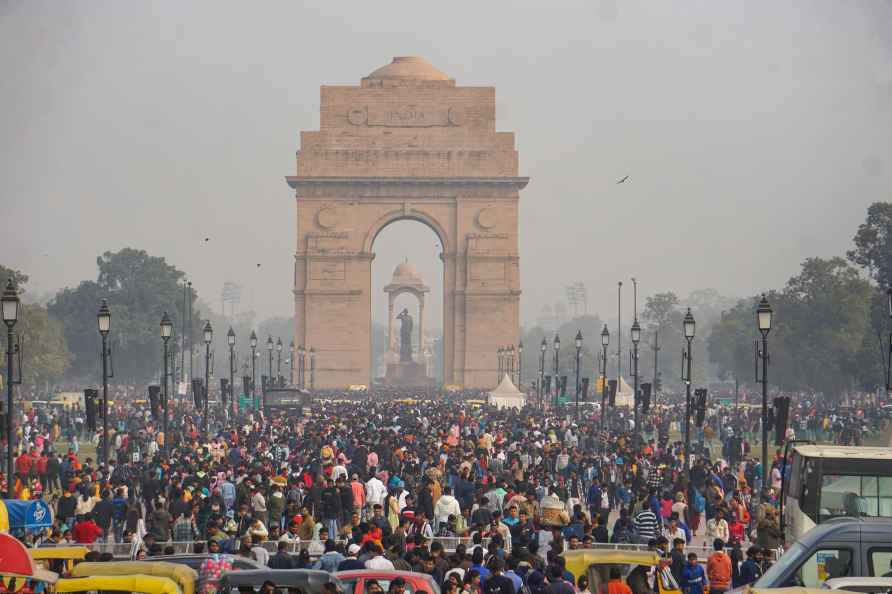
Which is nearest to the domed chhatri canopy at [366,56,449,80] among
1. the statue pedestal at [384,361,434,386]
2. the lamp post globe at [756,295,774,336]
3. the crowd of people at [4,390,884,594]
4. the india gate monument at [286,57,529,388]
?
the india gate monument at [286,57,529,388]

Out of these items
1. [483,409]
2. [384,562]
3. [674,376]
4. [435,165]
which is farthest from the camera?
[674,376]

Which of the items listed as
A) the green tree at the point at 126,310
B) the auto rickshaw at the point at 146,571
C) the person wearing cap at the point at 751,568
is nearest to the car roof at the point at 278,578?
the auto rickshaw at the point at 146,571

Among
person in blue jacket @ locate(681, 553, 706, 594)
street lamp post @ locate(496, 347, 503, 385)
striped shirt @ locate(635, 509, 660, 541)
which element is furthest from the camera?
street lamp post @ locate(496, 347, 503, 385)

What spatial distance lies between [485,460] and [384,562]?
15010 millimetres

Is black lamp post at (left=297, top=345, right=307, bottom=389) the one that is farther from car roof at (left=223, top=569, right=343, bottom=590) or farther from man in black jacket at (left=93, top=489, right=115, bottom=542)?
car roof at (left=223, top=569, right=343, bottom=590)

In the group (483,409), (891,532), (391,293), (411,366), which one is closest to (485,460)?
(891,532)

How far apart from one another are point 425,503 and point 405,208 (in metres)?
70.9

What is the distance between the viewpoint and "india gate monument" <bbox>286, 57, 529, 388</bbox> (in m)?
94.4

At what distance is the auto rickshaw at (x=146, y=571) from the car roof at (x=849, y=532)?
4.78 m

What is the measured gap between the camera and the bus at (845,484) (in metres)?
20.1

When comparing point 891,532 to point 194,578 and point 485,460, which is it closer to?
point 194,578

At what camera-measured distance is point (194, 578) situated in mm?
14203

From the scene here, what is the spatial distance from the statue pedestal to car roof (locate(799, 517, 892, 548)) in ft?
345

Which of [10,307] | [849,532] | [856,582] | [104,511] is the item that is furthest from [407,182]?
[856,582]
